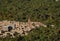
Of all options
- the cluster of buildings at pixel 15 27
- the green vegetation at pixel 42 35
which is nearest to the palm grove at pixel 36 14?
the green vegetation at pixel 42 35

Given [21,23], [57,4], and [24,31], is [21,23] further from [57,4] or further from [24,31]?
[57,4]

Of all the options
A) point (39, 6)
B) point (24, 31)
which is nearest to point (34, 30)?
point (24, 31)

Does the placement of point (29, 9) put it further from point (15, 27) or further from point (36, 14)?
point (15, 27)

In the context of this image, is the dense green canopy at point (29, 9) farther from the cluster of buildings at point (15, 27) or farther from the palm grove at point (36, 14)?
the cluster of buildings at point (15, 27)

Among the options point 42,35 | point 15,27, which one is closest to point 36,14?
point 15,27

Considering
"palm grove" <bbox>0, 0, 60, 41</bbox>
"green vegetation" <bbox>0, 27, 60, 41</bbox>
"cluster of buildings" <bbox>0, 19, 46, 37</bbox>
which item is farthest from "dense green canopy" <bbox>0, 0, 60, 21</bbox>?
"green vegetation" <bbox>0, 27, 60, 41</bbox>
